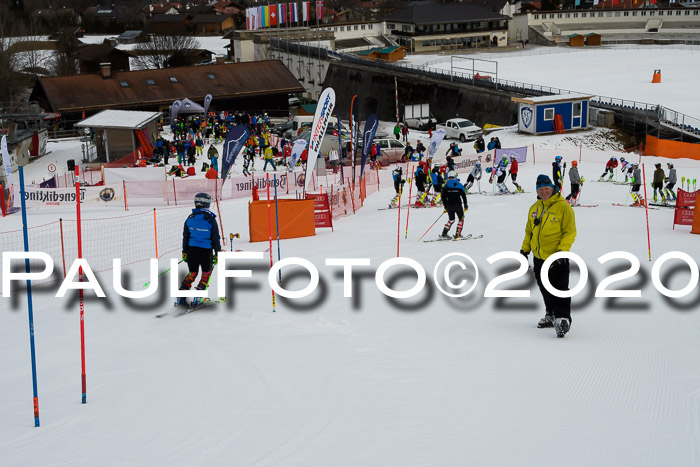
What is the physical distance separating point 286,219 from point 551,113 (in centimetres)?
2294

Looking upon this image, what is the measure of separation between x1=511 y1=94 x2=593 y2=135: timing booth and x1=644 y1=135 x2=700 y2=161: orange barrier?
4.15 m

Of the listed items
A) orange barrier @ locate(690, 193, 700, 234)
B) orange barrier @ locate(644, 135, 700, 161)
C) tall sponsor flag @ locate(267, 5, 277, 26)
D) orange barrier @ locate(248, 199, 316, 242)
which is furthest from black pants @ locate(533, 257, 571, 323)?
tall sponsor flag @ locate(267, 5, 277, 26)

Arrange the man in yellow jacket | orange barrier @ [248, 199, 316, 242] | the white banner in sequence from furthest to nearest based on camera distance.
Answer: the white banner
orange barrier @ [248, 199, 316, 242]
the man in yellow jacket

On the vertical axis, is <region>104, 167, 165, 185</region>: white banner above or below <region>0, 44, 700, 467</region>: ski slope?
above

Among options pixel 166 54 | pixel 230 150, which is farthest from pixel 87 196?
pixel 166 54

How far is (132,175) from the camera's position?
78.3 feet

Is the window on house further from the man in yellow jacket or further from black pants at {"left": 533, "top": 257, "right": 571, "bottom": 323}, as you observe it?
black pants at {"left": 533, "top": 257, "right": 571, "bottom": 323}

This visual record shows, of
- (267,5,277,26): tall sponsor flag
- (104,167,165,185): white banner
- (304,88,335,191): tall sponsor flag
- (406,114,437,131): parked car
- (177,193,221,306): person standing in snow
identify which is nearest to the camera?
(177,193,221,306): person standing in snow

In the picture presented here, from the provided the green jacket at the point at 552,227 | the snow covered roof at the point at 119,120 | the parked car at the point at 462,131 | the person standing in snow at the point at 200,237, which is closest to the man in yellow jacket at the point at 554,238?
the green jacket at the point at 552,227

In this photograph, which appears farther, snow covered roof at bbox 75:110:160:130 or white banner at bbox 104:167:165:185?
snow covered roof at bbox 75:110:160:130

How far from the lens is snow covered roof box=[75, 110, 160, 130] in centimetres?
3247

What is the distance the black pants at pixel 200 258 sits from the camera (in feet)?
29.5

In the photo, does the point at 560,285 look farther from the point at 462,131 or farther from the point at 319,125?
the point at 462,131

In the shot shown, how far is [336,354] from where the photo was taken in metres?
7.26
